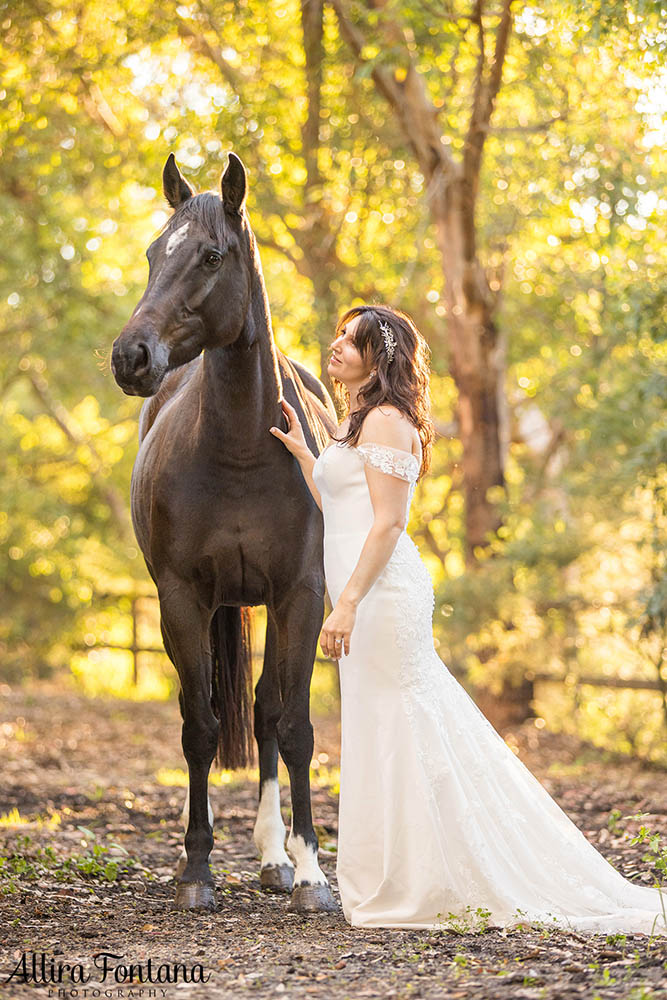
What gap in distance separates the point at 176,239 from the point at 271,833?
2617 mm

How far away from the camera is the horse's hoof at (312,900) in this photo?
4184mm

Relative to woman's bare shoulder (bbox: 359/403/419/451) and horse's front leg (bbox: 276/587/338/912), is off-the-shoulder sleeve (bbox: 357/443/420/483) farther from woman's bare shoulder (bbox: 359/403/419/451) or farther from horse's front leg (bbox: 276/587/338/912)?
horse's front leg (bbox: 276/587/338/912)

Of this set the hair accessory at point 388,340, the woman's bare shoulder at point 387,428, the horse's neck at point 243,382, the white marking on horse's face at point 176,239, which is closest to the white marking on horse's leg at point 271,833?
the horse's neck at point 243,382

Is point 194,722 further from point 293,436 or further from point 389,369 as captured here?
point 389,369

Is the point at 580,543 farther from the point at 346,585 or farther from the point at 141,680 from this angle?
the point at 141,680

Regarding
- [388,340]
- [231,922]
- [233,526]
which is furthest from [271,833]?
[388,340]

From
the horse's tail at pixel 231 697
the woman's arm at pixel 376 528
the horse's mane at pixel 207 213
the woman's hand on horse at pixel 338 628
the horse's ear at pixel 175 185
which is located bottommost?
the horse's tail at pixel 231 697

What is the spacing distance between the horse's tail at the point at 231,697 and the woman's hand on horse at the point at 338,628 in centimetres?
165

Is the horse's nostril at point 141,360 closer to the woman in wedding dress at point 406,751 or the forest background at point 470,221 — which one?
the woman in wedding dress at point 406,751

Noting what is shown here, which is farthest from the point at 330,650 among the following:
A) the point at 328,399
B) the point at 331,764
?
the point at 331,764

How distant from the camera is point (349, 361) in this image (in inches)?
163

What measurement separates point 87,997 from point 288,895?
174 centimetres

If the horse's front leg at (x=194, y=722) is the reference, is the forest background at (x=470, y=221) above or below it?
above

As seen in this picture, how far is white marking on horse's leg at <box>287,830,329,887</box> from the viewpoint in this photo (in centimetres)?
427
